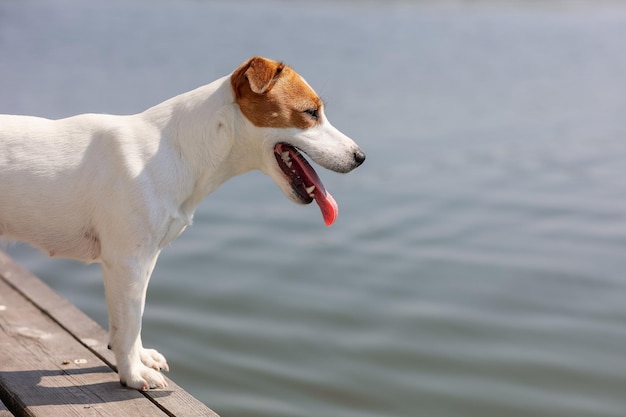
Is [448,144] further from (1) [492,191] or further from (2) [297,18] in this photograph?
(2) [297,18]

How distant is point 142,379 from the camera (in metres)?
3.67

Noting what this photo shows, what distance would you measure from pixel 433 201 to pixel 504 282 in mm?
1994

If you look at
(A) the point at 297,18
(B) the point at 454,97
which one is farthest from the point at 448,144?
(A) the point at 297,18

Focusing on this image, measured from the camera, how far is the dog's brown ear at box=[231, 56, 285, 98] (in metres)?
3.40

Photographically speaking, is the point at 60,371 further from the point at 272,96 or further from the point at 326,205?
the point at 272,96

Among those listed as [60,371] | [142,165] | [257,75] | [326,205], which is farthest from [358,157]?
[60,371]

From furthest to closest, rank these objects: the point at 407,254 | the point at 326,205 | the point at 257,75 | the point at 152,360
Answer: the point at 407,254
the point at 152,360
the point at 326,205
the point at 257,75

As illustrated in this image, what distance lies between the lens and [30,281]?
16.7 ft

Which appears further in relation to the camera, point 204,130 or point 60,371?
point 60,371

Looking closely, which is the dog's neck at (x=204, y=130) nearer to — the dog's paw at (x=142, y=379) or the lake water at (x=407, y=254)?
the dog's paw at (x=142, y=379)

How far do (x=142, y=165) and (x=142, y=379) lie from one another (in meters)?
0.94

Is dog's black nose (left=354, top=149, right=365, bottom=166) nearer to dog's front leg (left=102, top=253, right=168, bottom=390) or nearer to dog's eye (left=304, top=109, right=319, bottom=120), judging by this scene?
dog's eye (left=304, top=109, right=319, bottom=120)

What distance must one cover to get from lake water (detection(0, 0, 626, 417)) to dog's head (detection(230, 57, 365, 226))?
169cm

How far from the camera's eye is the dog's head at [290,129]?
347 centimetres
